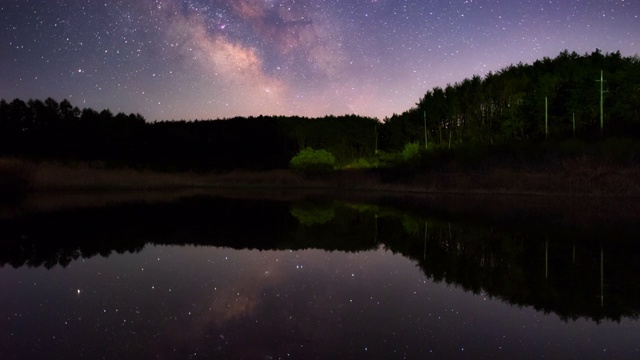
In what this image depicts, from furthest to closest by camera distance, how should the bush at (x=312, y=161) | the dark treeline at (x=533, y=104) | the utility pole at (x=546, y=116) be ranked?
1. the bush at (x=312, y=161)
2. the utility pole at (x=546, y=116)
3. the dark treeline at (x=533, y=104)

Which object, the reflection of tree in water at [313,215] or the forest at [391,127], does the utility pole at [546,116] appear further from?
the reflection of tree in water at [313,215]

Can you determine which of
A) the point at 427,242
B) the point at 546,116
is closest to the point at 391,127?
the point at 546,116

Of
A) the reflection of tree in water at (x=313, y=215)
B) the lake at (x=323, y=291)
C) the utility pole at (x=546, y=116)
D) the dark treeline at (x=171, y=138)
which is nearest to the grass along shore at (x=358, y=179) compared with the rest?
the dark treeline at (x=171, y=138)

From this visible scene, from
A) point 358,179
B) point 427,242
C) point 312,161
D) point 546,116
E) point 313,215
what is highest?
point 546,116

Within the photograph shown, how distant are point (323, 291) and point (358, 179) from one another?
126ft

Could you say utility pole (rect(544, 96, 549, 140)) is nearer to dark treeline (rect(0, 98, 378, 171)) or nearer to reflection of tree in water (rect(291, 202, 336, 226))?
reflection of tree in water (rect(291, 202, 336, 226))

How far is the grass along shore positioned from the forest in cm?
453

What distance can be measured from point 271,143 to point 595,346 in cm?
9680

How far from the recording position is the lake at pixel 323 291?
595cm

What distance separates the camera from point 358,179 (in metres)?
47.0

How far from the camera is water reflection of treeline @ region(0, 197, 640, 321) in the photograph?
8.40 m

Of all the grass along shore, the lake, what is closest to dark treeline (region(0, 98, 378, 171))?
the grass along shore

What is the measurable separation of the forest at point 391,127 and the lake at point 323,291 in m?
26.3

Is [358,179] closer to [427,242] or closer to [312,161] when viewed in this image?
[312,161]
